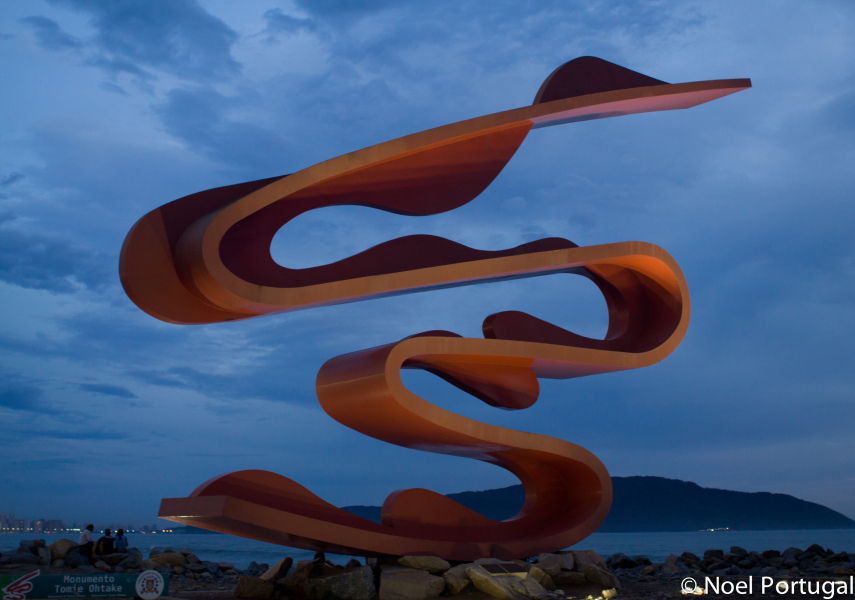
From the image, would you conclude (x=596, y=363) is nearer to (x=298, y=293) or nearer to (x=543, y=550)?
(x=543, y=550)

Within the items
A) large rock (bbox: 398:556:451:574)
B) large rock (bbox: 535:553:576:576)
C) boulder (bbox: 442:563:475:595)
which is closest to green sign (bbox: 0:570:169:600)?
large rock (bbox: 398:556:451:574)

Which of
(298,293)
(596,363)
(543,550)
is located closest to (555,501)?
(543,550)

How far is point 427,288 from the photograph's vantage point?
12781mm

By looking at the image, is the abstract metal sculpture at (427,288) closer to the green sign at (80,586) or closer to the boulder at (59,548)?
the green sign at (80,586)

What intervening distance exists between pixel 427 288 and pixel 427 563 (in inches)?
176

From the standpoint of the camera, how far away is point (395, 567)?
12.2 m

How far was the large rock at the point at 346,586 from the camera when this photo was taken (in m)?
11.6

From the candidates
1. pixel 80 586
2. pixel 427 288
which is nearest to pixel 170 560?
pixel 80 586

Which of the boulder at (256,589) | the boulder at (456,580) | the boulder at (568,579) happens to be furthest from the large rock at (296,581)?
the boulder at (568,579)

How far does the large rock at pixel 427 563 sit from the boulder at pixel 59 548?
919 cm

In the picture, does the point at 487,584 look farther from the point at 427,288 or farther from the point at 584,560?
the point at 427,288

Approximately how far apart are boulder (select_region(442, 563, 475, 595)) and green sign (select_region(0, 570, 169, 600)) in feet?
13.8

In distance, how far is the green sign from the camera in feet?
31.9

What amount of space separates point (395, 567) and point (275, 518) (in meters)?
2.30
